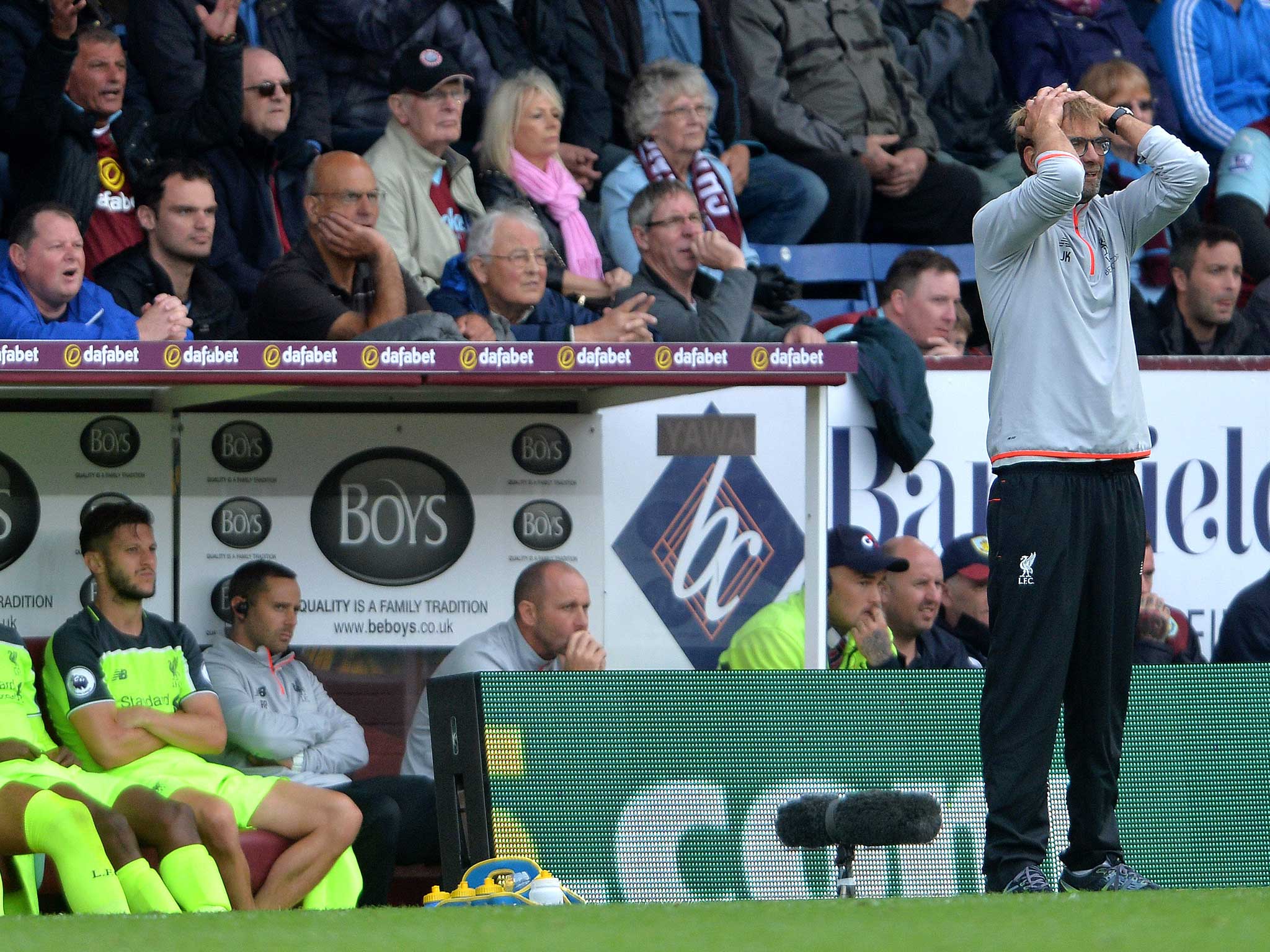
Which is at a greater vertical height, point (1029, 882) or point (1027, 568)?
point (1027, 568)

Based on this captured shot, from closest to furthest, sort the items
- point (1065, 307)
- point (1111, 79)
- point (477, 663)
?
point (1065, 307), point (477, 663), point (1111, 79)

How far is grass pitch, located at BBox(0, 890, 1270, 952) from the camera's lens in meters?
3.43

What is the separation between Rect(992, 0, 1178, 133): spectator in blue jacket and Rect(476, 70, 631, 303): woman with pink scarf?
3.26m

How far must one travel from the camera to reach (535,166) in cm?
911

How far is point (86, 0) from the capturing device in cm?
863

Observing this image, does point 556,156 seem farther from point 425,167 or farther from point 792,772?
point 792,772

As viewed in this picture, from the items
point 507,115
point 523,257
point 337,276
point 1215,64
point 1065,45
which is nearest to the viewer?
point 337,276

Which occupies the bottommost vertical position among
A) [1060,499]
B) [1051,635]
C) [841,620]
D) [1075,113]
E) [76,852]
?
[76,852]

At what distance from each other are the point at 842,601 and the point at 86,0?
4.30m

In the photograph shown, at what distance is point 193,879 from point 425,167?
3.84 m

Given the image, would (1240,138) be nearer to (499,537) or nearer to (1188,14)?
(1188,14)

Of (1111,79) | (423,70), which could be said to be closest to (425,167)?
(423,70)

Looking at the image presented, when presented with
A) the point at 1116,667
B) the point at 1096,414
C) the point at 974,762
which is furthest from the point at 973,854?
the point at 1096,414

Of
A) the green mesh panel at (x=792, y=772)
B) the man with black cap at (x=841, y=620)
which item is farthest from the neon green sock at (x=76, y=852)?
the man with black cap at (x=841, y=620)
